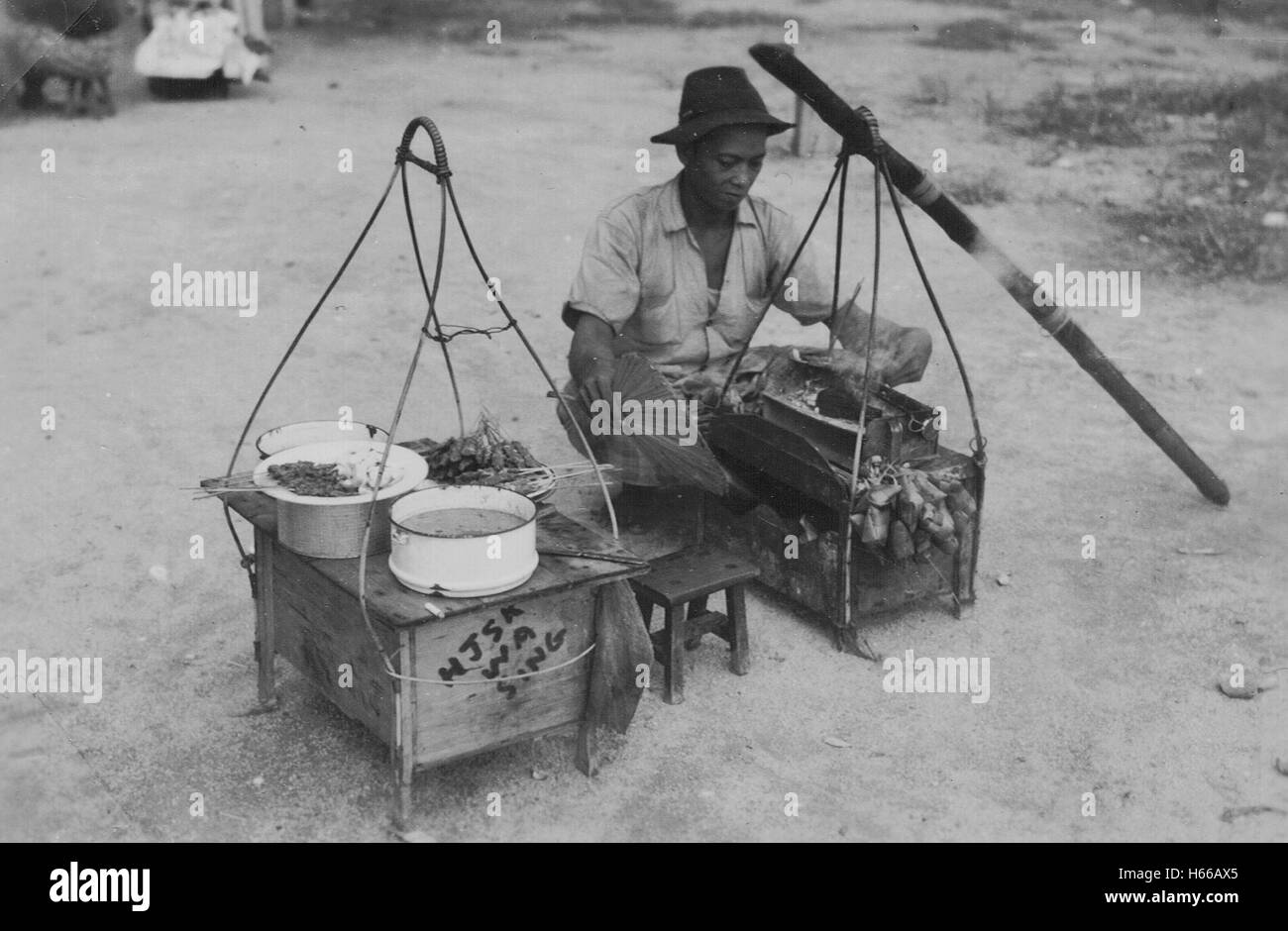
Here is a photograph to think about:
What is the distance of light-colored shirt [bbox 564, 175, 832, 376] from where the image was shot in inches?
207

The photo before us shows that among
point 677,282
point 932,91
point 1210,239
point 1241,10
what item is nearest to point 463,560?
point 677,282

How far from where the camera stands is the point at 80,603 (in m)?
4.99

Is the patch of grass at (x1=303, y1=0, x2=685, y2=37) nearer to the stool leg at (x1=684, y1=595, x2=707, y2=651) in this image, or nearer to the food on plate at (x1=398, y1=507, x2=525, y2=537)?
the stool leg at (x1=684, y1=595, x2=707, y2=651)

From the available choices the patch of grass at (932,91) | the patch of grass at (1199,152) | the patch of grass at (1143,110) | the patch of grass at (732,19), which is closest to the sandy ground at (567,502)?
the patch of grass at (1199,152)

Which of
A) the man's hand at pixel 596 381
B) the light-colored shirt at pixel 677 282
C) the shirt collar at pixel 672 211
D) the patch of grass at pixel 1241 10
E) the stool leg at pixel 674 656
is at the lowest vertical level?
the stool leg at pixel 674 656

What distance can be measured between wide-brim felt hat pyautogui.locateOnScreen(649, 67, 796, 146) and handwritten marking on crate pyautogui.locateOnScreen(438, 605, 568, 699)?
191cm

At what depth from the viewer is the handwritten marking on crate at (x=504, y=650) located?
373 centimetres

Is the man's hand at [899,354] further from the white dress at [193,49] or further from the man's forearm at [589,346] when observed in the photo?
the white dress at [193,49]

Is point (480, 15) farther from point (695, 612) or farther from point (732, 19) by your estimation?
point (695, 612)

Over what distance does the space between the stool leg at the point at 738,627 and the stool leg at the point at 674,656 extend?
0.23 m

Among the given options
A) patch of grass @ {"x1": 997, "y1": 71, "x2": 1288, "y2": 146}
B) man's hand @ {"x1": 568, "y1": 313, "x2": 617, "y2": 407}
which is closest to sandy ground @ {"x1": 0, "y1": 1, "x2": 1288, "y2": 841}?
patch of grass @ {"x1": 997, "y1": 71, "x2": 1288, "y2": 146}

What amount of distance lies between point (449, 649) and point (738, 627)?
129cm

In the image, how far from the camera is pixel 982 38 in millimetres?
15953
